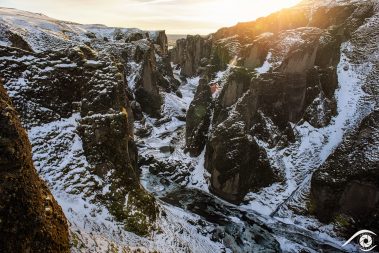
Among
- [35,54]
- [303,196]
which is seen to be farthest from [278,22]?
[35,54]

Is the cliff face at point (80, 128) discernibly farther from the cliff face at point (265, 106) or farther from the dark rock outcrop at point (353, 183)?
the dark rock outcrop at point (353, 183)

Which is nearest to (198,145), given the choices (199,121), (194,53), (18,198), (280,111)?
(199,121)

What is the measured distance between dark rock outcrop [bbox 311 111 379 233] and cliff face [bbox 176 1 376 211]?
269 inches

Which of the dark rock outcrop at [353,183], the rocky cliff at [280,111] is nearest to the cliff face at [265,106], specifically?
the rocky cliff at [280,111]

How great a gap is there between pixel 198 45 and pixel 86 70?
107191 mm

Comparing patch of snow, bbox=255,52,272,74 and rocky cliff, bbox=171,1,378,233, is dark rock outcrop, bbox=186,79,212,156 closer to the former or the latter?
rocky cliff, bbox=171,1,378,233

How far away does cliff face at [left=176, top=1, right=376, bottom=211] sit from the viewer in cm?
4625

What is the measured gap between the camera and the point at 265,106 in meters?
51.9

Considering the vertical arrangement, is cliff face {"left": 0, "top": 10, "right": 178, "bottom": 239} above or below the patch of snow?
below

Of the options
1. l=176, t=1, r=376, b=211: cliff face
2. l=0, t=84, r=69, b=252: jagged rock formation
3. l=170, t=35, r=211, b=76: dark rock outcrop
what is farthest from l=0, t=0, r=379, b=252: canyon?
l=170, t=35, r=211, b=76: dark rock outcrop

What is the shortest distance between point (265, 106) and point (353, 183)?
1764 cm

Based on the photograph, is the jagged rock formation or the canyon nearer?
the jagged rock formation

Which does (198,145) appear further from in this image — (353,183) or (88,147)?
(88,147)

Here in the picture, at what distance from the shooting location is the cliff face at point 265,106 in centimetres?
4625
